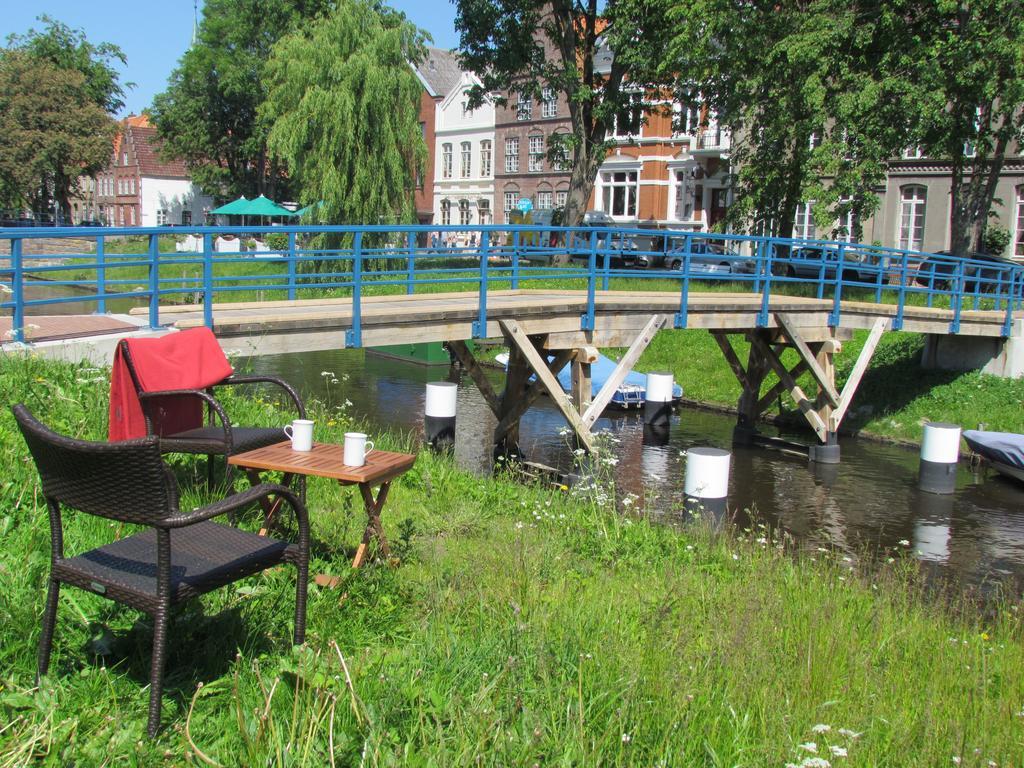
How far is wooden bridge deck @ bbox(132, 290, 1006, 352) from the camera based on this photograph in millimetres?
9820

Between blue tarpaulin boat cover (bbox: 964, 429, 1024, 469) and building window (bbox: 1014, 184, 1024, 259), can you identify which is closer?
blue tarpaulin boat cover (bbox: 964, 429, 1024, 469)

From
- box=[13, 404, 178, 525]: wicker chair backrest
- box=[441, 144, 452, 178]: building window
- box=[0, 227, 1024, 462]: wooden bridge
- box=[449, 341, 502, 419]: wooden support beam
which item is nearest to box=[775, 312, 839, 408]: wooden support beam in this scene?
box=[0, 227, 1024, 462]: wooden bridge

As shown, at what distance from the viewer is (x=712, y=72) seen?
76.6ft

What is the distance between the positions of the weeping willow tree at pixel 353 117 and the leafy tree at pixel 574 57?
189 centimetres

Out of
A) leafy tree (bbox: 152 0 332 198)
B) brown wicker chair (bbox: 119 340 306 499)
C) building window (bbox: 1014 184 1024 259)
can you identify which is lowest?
brown wicker chair (bbox: 119 340 306 499)

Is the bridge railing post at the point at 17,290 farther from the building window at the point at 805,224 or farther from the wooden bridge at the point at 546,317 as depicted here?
the building window at the point at 805,224

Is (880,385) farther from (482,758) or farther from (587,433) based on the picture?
(482,758)

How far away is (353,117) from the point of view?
26047 mm

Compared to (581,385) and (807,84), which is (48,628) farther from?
(807,84)

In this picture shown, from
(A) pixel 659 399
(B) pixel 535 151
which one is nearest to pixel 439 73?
(B) pixel 535 151

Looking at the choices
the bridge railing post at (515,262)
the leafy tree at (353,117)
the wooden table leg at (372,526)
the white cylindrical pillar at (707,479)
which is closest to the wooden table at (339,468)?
the wooden table leg at (372,526)

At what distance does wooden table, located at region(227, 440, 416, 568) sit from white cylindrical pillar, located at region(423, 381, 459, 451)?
22.3 ft

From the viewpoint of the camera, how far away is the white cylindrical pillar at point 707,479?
9.98 m

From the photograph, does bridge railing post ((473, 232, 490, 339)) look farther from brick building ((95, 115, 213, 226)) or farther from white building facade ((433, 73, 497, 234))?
brick building ((95, 115, 213, 226))
